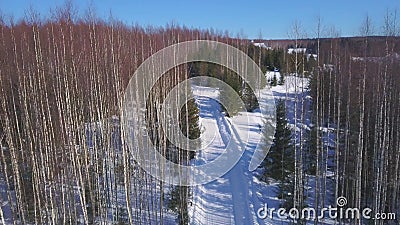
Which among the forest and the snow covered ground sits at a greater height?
the forest

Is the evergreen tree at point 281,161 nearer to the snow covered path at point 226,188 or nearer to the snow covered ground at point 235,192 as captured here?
the snow covered ground at point 235,192

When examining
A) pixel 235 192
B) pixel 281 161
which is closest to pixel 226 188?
pixel 235 192

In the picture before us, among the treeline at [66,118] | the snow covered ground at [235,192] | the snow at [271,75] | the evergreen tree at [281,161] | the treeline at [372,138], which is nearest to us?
the treeline at [66,118]

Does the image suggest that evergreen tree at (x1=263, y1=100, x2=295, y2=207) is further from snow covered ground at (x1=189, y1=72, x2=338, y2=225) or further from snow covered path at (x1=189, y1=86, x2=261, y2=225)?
snow covered path at (x1=189, y1=86, x2=261, y2=225)

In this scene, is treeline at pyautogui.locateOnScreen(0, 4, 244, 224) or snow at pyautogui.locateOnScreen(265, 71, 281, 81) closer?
treeline at pyautogui.locateOnScreen(0, 4, 244, 224)

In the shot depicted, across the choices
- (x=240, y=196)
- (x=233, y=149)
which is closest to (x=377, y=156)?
(x=240, y=196)

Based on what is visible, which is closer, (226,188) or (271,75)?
(226,188)

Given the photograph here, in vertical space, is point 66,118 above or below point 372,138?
above

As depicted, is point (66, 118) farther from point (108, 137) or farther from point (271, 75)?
point (271, 75)

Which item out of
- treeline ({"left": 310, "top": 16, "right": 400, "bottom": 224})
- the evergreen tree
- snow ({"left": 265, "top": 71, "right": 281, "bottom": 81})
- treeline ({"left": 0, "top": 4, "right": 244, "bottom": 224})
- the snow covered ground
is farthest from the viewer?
snow ({"left": 265, "top": 71, "right": 281, "bottom": 81})

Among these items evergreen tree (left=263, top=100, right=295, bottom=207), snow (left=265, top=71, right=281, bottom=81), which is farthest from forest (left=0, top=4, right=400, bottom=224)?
snow (left=265, top=71, right=281, bottom=81)

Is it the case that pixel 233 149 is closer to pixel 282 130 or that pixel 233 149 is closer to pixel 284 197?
pixel 282 130

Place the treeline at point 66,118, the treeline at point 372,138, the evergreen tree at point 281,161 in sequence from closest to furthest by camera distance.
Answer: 1. the treeline at point 66,118
2. the treeline at point 372,138
3. the evergreen tree at point 281,161

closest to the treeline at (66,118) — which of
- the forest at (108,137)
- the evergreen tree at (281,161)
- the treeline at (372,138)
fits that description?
the forest at (108,137)
